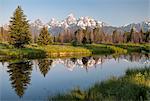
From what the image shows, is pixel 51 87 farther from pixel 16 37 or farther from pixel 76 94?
pixel 16 37

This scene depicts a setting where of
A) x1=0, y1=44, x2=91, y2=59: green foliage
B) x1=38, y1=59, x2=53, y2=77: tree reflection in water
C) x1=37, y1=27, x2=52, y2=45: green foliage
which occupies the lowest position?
x1=38, y1=59, x2=53, y2=77: tree reflection in water

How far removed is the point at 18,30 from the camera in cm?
5394

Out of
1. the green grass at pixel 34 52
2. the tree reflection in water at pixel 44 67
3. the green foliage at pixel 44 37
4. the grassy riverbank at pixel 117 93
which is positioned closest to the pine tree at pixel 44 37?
the green foliage at pixel 44 37

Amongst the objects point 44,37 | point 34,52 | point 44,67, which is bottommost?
point 44,67

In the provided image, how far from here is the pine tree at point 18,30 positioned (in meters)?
53.7

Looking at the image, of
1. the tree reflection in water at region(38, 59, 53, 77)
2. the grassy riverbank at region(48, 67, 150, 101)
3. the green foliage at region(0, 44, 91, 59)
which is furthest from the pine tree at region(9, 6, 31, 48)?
the grassy riverbank at region(48, 67, 150, 101)

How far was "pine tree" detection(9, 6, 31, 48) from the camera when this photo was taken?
5366 cm

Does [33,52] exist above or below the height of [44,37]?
below

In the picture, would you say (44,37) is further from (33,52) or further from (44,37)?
(33,52)

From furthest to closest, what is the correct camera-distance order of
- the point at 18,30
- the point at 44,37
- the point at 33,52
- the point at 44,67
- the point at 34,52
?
the point at 44,37, the point at 18,30, the point at 34,52, the point at 33,52, the point at 44,67

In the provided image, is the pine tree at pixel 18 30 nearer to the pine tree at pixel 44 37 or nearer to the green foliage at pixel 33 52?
the green foliage at pixel 33 52

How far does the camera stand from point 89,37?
11706cm

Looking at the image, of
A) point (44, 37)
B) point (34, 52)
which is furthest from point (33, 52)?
point (44, 37)

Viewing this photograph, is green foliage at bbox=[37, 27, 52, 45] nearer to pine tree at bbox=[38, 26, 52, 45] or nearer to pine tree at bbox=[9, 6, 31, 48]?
pine tree at bbox=[38, 26, 52, 45]
